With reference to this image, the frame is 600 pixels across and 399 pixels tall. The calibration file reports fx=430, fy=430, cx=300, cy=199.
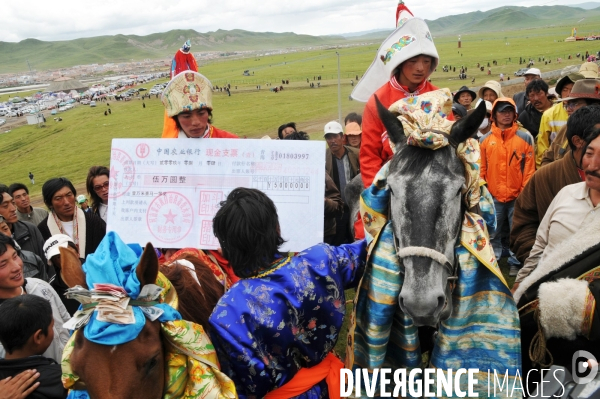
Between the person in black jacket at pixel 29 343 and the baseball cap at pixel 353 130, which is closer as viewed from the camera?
the person in black jacket at pixel 29 343

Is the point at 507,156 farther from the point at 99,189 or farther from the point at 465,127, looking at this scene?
the point at 99,189

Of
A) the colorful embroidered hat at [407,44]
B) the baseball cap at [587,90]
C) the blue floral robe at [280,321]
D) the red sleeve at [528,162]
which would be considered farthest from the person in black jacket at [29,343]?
the red sleeve at [528,162]

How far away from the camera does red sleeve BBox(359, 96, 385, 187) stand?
323cm

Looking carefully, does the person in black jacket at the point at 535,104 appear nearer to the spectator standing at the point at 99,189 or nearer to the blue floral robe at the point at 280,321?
the blue floral robe at the point at 280,321

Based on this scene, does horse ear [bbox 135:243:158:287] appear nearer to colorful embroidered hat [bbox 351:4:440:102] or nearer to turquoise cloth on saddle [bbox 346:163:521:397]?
turquoise cloth on saddle [bbox 346:163:521:397]

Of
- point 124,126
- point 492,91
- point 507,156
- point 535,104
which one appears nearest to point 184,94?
point 507,156

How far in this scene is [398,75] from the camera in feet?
10.9

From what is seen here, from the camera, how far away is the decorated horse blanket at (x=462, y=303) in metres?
2.27

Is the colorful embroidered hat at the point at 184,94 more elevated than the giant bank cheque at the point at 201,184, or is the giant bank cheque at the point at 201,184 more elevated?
the colorful embroidered hat at the point at 184,94

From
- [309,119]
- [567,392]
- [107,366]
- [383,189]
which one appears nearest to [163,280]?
[107,366]

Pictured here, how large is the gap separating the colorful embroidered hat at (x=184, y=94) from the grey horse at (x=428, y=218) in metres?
1.84

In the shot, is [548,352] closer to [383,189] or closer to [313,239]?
[383,189]

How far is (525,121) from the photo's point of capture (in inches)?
347

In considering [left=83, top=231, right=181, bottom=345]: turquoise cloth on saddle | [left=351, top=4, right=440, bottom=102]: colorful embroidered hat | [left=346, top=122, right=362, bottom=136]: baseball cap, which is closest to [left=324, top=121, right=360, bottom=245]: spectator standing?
[left=346, top=122, right=362, bottom=136]: baseball cap
